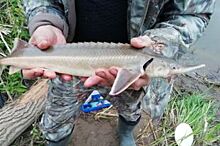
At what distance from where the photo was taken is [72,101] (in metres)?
2.23

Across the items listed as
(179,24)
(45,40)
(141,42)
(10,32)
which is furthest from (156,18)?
(10,32)

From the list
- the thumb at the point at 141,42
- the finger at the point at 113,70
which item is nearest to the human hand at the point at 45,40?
the finger at the point at 113,70

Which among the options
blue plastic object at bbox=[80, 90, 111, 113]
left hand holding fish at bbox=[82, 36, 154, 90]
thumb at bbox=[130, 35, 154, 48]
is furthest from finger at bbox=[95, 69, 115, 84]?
blue plastic object at bbox=[80, 90, 111, 113]

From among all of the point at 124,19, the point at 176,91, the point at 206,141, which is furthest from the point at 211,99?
the point at 124,19

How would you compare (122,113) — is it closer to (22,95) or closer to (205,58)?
(22,95)

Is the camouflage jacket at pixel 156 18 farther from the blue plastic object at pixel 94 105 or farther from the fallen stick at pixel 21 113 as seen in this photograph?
the blue plastic object at pixel 94 105

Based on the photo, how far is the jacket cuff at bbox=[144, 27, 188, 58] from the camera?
1.92 m

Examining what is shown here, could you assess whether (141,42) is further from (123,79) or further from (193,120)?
(193,120)

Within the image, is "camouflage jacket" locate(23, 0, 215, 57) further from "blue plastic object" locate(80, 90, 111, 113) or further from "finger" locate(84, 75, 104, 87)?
"blue plastic object" locate(80, 90, 111, 113)

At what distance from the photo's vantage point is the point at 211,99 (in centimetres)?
335

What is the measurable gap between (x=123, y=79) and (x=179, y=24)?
1.64 ft

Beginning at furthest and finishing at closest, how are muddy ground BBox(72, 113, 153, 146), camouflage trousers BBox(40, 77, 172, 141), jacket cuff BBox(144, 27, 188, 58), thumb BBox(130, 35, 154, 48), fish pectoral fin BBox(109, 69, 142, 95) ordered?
muddy ground BBox(72, 113, 153, 146), camouflage trousers BBox(40, 77, 172, 141), jacket cuff BBox(144, 27, 188, 58), thumb BBox(130, 35, 154, 48), fish pectoral fin BBox(109, 69, 142, 95)

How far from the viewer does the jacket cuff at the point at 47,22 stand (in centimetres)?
199

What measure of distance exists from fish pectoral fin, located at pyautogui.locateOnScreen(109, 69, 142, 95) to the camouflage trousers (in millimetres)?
419
